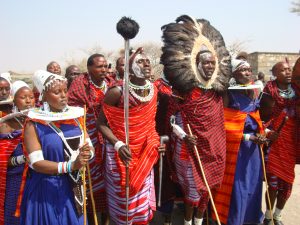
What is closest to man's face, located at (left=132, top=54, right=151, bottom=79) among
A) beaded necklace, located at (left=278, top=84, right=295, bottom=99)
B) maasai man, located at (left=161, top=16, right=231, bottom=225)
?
maasai man, located at (left=161, top=16, right=231, bottom=225)

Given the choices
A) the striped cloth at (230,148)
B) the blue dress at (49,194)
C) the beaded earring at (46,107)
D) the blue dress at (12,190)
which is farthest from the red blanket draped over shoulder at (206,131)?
the blue dress at (12,190)

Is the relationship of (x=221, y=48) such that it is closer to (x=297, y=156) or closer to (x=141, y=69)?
(x=141, y=69)

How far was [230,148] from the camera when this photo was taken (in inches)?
180

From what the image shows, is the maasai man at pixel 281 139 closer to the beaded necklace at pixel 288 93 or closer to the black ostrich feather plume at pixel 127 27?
the beaded necklace at pixel 288 93

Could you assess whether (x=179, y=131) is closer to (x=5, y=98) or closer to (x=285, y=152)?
(x=285, y=152)

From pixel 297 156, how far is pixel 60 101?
332 cm

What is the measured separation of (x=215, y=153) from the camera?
4.22 meters

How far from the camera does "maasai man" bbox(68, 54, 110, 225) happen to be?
4402 millimetres

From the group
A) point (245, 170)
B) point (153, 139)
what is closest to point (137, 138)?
point (153, 139)

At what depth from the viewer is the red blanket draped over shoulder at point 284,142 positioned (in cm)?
471

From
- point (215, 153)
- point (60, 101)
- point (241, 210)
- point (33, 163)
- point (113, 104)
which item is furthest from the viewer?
point (241, 210)

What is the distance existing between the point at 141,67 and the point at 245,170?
6.45ft

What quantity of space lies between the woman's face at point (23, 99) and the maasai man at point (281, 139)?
3072 millimetres

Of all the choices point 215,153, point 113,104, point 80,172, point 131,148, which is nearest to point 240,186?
point 215,153
